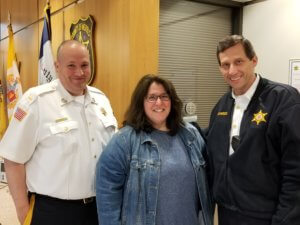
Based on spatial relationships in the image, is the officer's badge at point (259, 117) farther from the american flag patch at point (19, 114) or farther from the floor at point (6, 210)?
the floor at point (6, 210)

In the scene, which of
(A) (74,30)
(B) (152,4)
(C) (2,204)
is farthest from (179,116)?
(C) (2,204)

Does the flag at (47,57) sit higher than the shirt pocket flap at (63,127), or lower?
higher

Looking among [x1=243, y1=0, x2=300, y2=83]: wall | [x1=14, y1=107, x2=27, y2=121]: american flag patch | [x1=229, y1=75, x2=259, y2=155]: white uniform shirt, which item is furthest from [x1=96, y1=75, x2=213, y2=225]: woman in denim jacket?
[x1=243, y1=0, x2=300, y2=83]: wall

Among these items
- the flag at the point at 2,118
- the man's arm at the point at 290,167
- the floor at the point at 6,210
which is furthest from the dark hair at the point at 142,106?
the flag at the point at 2,118

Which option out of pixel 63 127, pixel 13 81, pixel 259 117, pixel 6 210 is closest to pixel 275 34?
pixel 259 117

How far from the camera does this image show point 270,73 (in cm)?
321

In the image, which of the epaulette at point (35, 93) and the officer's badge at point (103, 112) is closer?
the epaulette at point (35, 93)

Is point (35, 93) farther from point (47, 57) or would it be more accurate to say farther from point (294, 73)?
point (294, 73)

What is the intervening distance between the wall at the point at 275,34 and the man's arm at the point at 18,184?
2.44m

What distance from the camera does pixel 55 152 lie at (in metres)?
1.81

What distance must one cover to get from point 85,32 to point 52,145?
184 cm

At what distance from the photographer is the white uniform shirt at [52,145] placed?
1797 millimetres

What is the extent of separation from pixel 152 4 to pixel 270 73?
4.43 ft

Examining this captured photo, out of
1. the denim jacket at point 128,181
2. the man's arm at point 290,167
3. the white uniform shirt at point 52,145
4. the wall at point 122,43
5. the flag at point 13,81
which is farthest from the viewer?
the flag at point 13,81
